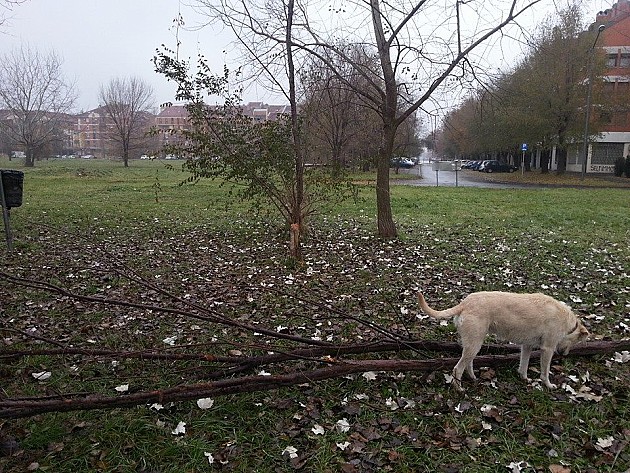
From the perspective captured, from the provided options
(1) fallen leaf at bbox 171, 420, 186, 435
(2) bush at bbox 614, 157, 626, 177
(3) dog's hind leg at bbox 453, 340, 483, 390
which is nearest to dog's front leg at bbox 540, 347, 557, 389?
(3) dog's hind leg at bbox 453, 340, 483, 390

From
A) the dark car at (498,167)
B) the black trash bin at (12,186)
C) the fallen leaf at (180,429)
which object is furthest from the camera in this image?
the dark car at (498,167)

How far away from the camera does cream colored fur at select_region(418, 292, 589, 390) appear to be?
385 centimetres

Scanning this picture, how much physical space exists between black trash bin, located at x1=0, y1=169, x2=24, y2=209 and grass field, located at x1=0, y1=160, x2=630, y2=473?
1.00 meters

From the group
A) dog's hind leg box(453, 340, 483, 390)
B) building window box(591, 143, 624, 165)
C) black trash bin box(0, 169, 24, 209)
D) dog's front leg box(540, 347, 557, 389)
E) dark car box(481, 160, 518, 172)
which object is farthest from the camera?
dark car box(481, 160, 518, 172)

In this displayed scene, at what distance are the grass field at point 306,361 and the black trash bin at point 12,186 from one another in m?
1.00

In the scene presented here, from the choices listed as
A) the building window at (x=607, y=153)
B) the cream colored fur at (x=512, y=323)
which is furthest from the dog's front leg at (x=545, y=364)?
the building window at (x=607, y=153)

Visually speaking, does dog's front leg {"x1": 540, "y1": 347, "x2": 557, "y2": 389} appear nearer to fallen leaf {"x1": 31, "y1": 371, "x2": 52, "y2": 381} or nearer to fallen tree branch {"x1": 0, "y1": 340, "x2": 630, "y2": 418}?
fallen tree branch {"x1": 0, "y1": 340, "x2": 630, "y2": 418}

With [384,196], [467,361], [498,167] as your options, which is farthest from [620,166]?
[467,361]

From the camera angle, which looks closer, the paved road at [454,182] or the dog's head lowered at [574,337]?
the dog's head lowered at [574,337]

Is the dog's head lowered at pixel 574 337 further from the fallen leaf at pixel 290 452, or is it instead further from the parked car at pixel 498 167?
the parked car at pixel 498 167

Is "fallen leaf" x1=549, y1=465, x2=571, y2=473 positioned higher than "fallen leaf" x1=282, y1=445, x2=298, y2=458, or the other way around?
"fallen leaf" x1=549, y1=465, x2=571, y2=473

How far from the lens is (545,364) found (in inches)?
160

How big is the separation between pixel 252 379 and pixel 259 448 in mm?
544

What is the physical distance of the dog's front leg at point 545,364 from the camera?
4.02 meters
